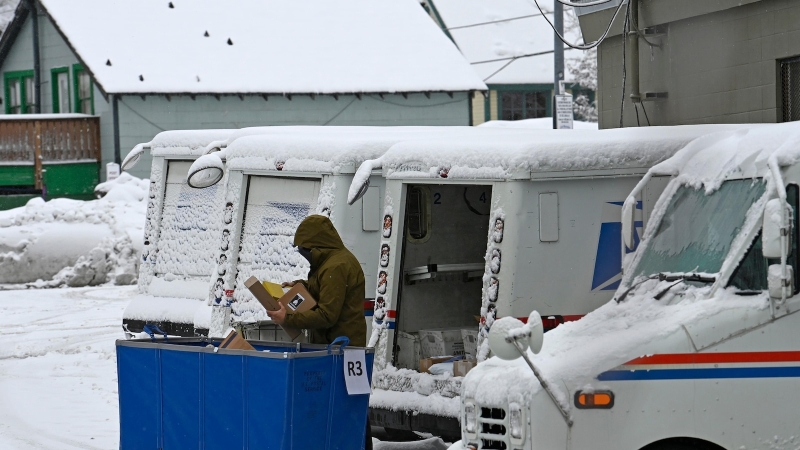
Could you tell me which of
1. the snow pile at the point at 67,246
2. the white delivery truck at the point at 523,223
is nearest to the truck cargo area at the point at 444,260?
the white delivery truck at the point at 523,223

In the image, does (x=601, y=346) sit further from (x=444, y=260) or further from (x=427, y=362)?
(x=444, y=260)

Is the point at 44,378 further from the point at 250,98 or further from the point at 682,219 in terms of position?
the point at 250,98

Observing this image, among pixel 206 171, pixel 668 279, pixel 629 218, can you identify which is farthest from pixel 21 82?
pixel 668 279

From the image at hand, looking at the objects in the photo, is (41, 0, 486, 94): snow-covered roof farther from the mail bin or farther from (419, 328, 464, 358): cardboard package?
the mail bin

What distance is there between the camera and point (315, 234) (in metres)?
7.96

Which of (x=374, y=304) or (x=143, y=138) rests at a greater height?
(x=143, y=138)

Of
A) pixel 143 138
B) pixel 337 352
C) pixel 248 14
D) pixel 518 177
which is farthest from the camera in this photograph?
pixel 248 14

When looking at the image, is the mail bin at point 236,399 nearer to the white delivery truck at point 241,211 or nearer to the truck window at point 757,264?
the white delivery truck at point 241,211

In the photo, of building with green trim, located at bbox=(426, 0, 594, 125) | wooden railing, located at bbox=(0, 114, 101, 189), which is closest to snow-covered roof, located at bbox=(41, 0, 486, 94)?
wooden railing, located at bbox=(0, 114, 101, 189)

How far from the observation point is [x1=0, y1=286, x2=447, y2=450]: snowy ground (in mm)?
10367

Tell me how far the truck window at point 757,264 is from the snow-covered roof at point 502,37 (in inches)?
1271

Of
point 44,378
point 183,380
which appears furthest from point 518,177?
point 44,378

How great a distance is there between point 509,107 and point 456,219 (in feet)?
94.5

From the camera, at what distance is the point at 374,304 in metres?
9.43
